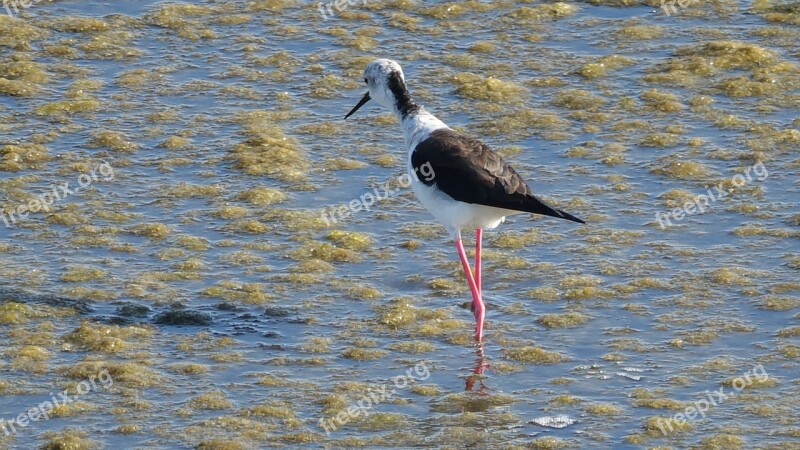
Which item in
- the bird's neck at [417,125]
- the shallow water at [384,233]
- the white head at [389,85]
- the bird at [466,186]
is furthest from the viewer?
the white head at [389,85]

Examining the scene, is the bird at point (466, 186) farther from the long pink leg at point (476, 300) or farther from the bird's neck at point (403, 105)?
the bird's neck at point (403, 105)

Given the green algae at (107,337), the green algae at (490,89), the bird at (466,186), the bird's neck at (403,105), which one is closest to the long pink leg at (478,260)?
the bird at (466,186)

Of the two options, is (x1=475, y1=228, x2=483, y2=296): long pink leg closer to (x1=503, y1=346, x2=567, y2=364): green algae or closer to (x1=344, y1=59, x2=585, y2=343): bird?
(x1=344, y1=59, x2=585, y2=343): bird

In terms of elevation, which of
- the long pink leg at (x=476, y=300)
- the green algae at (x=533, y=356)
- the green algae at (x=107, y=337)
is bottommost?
the green algae at (x=107, y=337)

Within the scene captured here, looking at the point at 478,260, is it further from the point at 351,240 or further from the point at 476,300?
the point at 351,240

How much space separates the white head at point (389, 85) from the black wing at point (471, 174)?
2.13ft

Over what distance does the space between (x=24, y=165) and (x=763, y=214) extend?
188 inches

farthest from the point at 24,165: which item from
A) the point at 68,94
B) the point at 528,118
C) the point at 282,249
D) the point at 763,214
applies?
the point at 763,214

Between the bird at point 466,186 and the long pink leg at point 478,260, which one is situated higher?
the bird at point 466,186

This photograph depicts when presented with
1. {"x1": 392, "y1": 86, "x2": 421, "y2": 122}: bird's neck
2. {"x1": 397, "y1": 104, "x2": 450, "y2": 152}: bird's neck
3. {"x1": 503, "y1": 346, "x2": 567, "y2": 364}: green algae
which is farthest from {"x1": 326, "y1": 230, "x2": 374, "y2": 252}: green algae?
{"x1": 503, "y1": 346, "x2": 567, "y2": 364}: green algae

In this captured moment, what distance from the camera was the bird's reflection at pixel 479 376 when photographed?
295 inches

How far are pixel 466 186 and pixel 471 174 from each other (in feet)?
0.24

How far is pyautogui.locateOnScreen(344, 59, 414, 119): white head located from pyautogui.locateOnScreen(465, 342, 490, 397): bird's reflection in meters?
1.88

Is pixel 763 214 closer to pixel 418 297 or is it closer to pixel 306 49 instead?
pixel 418 297
